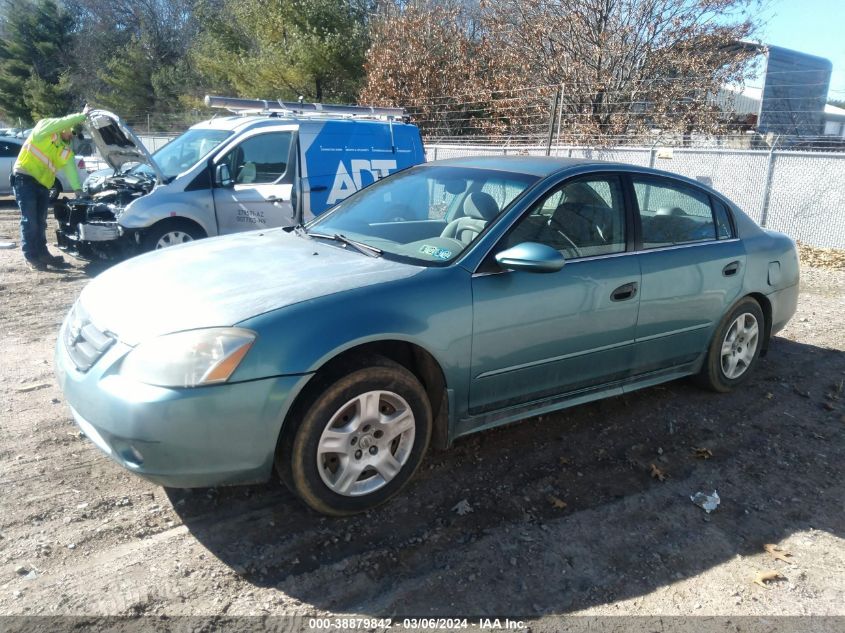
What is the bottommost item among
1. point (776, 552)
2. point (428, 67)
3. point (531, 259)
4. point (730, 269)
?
point (776, 552)

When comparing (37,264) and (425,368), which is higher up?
(425,368)

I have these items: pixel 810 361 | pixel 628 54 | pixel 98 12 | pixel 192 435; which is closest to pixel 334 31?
pixel 628 54

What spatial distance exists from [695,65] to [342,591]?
1589cm

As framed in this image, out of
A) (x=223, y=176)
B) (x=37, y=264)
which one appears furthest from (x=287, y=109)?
(x=37, y=264)

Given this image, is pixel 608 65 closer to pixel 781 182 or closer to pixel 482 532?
pixel 781 182

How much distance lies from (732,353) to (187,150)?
6.66 m

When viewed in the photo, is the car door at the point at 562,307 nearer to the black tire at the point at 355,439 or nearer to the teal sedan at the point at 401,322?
the teal sedan at the point at 401,322

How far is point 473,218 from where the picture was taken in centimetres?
380

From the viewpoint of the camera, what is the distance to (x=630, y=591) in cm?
277

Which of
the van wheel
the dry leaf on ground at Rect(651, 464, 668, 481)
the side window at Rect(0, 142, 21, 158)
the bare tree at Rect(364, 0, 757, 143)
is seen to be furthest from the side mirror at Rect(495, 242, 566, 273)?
the side window at Rect(0, 142, 21, 158)

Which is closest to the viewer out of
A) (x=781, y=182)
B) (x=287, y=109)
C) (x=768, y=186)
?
(x=287, y=109)

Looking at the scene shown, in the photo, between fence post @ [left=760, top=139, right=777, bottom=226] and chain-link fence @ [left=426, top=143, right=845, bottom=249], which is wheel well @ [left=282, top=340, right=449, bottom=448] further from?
fence post @ [left=760, top=139, right=777, bottom=226]

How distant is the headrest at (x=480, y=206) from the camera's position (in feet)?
12.3

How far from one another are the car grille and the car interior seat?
1857 mm
